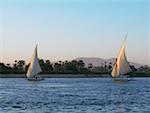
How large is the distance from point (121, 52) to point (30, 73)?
1954cm

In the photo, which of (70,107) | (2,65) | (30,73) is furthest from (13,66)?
(70,107)

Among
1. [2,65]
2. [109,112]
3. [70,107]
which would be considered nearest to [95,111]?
[109,112]

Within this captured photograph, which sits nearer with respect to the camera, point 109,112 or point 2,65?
point 109,112

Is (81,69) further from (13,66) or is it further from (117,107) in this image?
(117,107)

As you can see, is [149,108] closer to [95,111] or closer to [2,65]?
[95,111]

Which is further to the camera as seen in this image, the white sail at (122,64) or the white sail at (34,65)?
the white sail at (34,65)

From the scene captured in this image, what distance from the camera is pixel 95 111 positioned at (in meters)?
28.2

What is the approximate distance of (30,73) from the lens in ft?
287

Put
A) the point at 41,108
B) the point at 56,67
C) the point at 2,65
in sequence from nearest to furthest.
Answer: the point at 41,108 → the point at 2,65 → the point at 56,67

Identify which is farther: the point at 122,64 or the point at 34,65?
the point at 34,65

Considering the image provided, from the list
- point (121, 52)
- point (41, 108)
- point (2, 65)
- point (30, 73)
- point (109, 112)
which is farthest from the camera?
point (2, 65)

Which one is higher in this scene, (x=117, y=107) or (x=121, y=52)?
(x=121, y=52)

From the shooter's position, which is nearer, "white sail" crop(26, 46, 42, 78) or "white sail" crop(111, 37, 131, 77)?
"white sail" crop(111, 37, 131, 77)

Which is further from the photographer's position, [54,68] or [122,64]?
[54,68]
